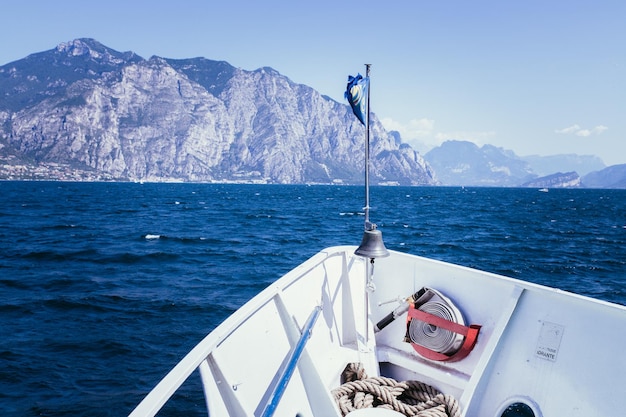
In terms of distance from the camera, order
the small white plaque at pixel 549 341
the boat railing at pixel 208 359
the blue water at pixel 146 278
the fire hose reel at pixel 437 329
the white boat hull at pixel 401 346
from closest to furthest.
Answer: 1. the boat railing at pixel 208 359
2. the white boat hull at pixel 401 346
3. the small white plaque at pixel 549 341
4. the fire hose reel at pixel 437 329
5. the blue water at pixel 146 278

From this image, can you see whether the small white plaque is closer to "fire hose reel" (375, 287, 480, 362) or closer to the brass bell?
"fire hose reel" (375, 287, 480, 362)

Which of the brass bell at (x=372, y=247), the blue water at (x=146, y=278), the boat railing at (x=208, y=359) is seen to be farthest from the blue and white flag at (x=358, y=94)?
the blue water at (x=146, y=278)

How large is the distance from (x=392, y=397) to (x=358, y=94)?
3.98 metres

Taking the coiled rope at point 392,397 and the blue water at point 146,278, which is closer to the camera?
the coiled rope at point 392,397

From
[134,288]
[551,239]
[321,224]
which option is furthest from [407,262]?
[321,224]

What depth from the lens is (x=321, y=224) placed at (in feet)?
138

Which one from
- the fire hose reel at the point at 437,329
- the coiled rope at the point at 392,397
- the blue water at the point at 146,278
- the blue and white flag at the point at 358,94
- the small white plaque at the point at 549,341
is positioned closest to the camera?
the small white plaque at the point at 549,341

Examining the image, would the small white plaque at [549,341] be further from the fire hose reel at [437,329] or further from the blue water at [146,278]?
the blue water at [146,278]

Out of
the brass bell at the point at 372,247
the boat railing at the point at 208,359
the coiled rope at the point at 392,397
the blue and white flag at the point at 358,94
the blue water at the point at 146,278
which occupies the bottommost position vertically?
the blue water at the point at 146,278

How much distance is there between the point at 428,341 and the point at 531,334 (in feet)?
4.39

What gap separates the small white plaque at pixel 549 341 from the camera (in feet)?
13.9

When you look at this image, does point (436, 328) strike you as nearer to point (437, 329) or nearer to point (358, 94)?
point (437, 329)

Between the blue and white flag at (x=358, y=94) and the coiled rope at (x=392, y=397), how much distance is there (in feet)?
11.8

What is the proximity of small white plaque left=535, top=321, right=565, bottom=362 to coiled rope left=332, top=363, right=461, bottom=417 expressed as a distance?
1159 millimetres
